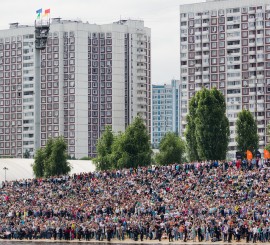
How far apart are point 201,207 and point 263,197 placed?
6495 millimetres

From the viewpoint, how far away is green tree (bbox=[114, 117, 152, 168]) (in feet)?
486

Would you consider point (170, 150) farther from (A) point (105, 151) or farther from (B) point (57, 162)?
(B) point (57, 162)

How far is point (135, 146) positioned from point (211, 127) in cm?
1248

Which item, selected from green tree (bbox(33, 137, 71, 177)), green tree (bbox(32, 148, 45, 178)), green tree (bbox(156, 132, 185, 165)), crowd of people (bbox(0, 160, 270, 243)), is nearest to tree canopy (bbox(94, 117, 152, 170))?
green tree (bbox(33, 137, 71, 177))

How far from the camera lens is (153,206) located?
104 meters

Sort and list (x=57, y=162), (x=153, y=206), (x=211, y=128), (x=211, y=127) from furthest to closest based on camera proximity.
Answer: (x=57, y=162) < (x=211, y=127) < (x=211, y=128) < (x=153, y=206)

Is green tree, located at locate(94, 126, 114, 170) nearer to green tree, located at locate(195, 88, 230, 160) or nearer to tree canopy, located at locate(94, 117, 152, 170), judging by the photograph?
tree canopy, located at locate(94, 117, 152, 170)

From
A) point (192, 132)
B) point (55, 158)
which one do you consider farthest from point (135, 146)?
point (55, 158)

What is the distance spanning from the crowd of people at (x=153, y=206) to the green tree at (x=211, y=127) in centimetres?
2525

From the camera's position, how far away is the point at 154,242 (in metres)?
96.4

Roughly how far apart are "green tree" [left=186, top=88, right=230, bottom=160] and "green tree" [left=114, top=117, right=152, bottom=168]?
800 cm

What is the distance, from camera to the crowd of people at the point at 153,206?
313 feet

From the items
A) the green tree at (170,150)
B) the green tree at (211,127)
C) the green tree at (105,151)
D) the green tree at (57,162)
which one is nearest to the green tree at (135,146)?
the green tree at (211,127)

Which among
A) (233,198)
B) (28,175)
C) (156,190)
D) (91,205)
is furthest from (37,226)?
(28,175)
